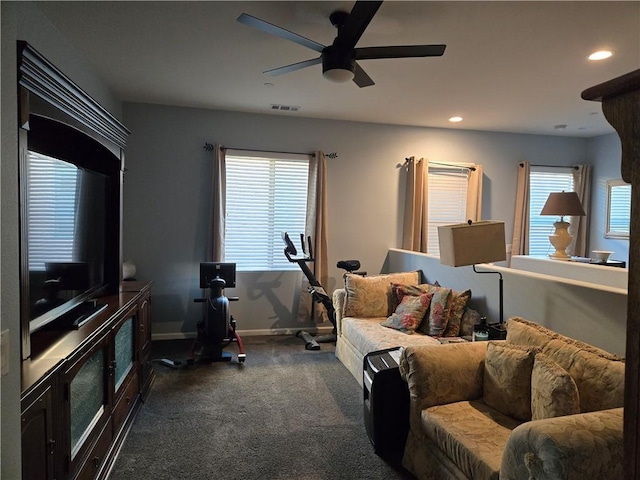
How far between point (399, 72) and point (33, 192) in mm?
2878

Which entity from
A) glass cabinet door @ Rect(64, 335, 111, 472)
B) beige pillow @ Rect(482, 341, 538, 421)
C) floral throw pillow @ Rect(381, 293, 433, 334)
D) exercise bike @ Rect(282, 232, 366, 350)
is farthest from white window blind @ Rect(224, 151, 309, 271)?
beige pillow @ Rect(482, 341, 538, 421)

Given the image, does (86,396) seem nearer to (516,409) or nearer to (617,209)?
(516,409)

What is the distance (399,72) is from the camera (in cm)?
340

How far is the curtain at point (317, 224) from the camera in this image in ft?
16.1

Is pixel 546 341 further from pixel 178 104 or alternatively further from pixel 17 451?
pixel 178 104

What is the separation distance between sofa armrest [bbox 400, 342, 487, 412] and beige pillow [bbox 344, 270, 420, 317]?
1710 mm

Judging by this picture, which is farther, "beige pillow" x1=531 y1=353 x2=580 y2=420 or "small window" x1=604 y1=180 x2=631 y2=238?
"small window" x1=604 y1=180 x2=631 y2=238

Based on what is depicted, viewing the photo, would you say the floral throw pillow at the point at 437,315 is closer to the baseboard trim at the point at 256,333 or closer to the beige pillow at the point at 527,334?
the beige pillow at the point at 527,334

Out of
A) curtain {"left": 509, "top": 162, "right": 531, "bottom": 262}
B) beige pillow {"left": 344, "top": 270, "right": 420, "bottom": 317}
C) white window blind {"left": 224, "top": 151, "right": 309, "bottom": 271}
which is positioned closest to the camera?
beige pillow {"left": 344, "top": 270, "right": 420, "bottom": 317}

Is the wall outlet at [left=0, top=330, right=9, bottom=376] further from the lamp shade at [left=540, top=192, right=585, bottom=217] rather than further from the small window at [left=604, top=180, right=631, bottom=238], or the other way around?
the small window at [left=604, top=180, right=631, bottom=238]

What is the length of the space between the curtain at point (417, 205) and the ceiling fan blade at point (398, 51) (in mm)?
2891

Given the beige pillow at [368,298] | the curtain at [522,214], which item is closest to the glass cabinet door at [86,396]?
the beige pillow at [368,298]

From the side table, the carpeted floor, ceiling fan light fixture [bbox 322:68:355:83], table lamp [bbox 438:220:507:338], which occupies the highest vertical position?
ceiling fan light fixture [bbox 322:68:355:83]

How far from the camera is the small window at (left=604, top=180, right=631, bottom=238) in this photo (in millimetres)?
5395
